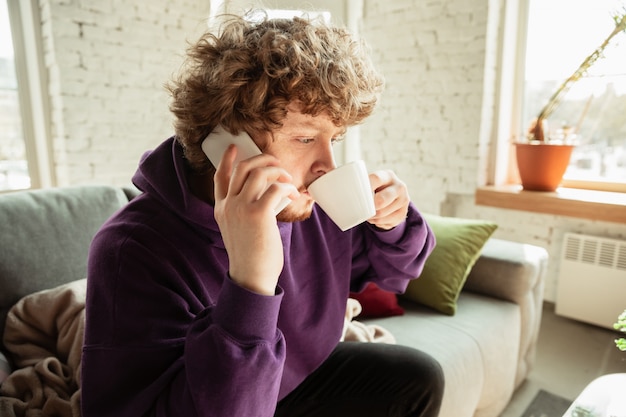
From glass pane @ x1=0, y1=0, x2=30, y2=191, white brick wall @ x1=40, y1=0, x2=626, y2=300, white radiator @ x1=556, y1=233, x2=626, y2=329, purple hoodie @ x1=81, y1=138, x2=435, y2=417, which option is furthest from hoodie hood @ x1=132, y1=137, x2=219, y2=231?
white radiator @ x1=556, y1=233, x2=626, y2=329

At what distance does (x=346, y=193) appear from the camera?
2.54 ft

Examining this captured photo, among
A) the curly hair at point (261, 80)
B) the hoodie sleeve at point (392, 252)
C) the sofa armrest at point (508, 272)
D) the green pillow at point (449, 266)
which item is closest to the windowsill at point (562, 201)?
the sofa armrest at point (508, 272)

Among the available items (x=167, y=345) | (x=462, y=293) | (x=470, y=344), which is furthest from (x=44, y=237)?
(x=462, y=293)

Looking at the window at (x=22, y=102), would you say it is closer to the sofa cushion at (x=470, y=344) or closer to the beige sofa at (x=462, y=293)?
the beige sofa at (x=462, y=293)

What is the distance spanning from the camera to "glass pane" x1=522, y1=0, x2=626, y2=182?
2.28 metres

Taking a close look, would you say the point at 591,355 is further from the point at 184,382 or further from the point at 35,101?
the point at 35,101

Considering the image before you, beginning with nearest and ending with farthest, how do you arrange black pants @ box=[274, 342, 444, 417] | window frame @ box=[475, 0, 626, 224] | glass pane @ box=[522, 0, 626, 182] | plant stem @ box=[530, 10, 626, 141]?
black pants @ box=[274, 342, 444, 417]
plant stem @ box=[530, 10, 626, 141]
window frame @ box=[475, 0, 626, 224]
glass pane @ box=[522, 0, 626, 182]

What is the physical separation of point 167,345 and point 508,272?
140cm

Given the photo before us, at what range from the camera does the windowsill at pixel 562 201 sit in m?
2.04

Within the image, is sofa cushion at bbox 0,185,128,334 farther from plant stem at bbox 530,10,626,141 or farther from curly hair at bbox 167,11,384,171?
plant stem at bbox 530,10,626,141

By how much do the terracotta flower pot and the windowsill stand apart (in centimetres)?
5

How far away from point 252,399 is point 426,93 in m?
2.41

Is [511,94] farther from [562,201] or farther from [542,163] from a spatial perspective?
[562,201]

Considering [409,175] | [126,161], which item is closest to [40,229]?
[126,161]
